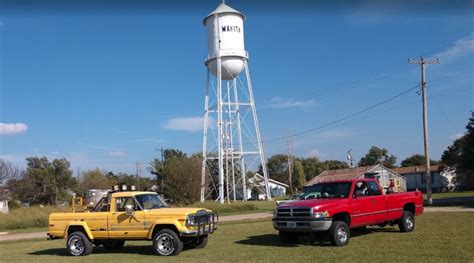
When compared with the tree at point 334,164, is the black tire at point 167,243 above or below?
below

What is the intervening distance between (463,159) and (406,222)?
28733 millimetres

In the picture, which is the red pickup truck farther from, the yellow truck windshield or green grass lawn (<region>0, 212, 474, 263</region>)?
the yellow truck windshield

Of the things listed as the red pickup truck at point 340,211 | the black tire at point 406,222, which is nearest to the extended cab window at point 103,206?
the red pickup truck at point 340,211

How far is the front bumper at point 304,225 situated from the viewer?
1483cm

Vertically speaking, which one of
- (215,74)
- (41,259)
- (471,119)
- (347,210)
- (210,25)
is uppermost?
(210,25)

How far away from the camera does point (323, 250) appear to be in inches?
556

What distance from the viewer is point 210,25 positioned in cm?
5388

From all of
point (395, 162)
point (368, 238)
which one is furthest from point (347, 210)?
point (395, 162)

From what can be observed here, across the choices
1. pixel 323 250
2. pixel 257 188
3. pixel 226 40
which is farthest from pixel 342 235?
pixel 257 188

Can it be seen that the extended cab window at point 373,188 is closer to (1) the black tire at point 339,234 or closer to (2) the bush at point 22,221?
(1) the black tire at point 339,234

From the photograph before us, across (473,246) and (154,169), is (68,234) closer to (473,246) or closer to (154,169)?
(473,246)

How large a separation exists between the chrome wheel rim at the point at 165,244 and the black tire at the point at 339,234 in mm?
A: 4403

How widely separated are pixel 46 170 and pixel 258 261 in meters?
68.5

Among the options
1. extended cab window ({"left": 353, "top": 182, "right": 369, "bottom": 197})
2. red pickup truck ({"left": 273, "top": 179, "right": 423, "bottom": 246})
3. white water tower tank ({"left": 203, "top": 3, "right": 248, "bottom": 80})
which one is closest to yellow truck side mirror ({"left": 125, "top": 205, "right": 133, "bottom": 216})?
red pickup truck ({"left": 273, "top": 179, "right": 423, "bottom": 246})
